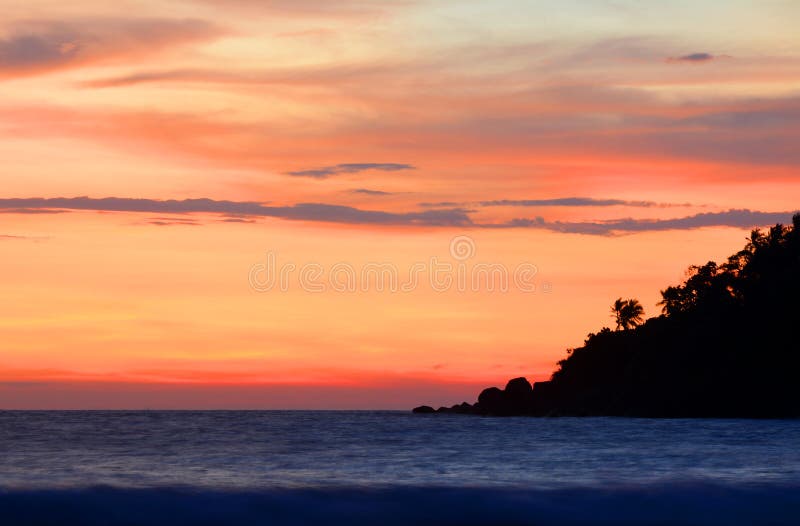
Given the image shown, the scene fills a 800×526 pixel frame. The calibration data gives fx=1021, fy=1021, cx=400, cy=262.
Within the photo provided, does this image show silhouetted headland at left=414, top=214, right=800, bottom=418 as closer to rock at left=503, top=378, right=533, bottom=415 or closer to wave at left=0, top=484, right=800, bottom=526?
rock at left=503, top=378, right=533, bottom=415

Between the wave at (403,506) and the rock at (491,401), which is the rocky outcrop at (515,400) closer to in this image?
the rock at (491,401)

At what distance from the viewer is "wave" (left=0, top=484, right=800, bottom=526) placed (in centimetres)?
2898

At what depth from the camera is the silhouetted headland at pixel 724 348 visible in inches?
4173

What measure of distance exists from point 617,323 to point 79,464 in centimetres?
11019

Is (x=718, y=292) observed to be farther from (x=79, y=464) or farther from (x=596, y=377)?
(x=79, y=464)

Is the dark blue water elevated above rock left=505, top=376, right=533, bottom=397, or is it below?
below

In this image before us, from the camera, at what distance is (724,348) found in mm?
111062

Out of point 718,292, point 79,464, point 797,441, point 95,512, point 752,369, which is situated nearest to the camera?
point 95,512

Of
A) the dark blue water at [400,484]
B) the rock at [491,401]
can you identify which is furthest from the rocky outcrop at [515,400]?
the dark blue water at [400,484]

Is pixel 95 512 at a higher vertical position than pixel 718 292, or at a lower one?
lower

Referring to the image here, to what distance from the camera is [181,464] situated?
135 ft

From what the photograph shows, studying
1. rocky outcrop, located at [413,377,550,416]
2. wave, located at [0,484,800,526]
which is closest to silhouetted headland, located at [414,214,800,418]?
rocky outcrop, located at [413,377,550,416]

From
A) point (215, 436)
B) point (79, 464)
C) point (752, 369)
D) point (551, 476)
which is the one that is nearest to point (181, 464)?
point (79, 464)

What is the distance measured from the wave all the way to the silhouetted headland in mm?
75892
